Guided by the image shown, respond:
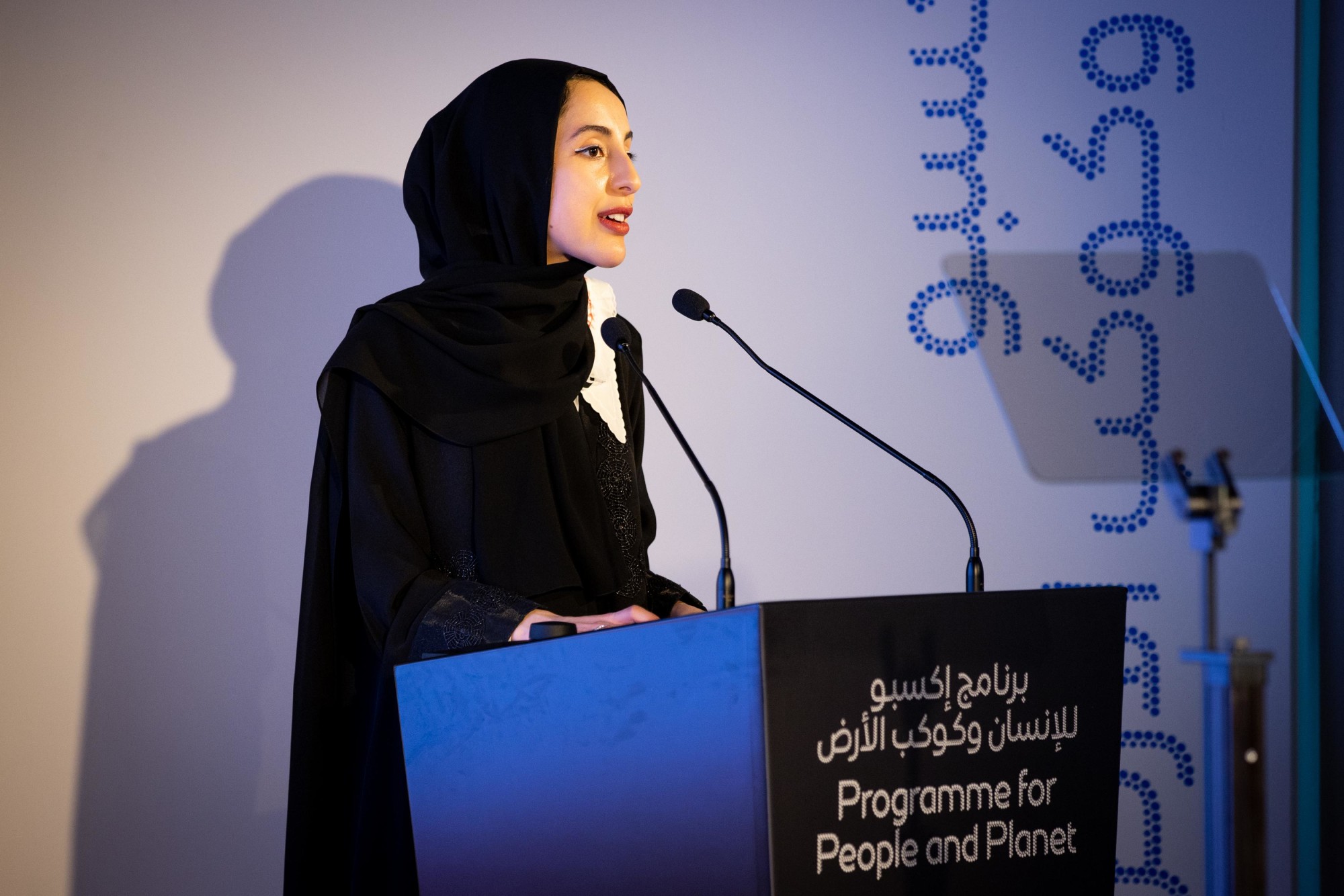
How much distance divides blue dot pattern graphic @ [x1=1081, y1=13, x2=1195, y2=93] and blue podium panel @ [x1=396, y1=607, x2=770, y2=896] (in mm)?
2061

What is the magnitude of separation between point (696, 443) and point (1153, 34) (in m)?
1.41

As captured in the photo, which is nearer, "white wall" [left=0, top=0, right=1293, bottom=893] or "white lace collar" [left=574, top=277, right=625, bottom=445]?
"white lace collar" [left=574, top=277, right=625, bottom=445]

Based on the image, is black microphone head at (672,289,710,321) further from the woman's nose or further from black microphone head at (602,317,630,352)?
the woman's nose

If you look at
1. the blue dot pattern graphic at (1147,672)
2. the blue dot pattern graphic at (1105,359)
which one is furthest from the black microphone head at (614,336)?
the blue dot pattern graphic at (1147,672)

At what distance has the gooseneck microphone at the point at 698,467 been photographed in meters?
1.04

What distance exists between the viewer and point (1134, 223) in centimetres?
240

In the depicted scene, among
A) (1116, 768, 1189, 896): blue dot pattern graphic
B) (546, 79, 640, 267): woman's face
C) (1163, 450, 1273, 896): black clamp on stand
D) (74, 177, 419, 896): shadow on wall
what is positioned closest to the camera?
(1163, 450, 1273, 896): black clamp on stand

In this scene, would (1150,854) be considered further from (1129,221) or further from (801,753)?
(801,753)

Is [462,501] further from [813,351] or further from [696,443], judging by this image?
[813,351]

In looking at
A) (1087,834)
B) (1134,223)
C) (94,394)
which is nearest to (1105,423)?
(1087,834)

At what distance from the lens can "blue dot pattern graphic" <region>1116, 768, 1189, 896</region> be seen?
7.66 ft

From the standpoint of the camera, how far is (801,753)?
2.73ft

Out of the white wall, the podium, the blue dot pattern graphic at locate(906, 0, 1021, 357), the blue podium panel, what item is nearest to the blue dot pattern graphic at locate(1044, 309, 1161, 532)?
the white wall

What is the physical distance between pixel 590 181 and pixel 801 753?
1.00m
